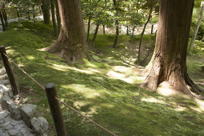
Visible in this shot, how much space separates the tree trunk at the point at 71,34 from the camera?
24.8 ft

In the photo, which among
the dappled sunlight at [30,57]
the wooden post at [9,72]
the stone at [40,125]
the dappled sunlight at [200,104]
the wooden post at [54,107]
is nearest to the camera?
the wooden post at [54,107]

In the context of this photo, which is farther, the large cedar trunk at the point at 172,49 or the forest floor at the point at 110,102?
the large cedar trunk at the point at 172,49

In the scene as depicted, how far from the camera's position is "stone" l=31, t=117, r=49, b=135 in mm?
3111

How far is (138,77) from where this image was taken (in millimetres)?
7086

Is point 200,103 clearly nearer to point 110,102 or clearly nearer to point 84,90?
point 110,102

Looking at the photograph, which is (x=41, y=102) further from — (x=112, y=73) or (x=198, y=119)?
(x=112, y=73)

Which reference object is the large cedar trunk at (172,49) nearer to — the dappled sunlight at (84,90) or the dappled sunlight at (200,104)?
the dappled sunlight at (200,104)

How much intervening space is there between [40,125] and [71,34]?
17.0 ft

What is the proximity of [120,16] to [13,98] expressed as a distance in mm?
10140

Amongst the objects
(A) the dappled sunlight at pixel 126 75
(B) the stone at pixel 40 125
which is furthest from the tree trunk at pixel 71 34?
(B) the stone at pixel 40 125

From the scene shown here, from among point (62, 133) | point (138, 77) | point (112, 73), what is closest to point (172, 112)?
point (138, 77)

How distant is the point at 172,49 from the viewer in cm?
582

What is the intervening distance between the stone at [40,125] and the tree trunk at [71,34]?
466 centimetres

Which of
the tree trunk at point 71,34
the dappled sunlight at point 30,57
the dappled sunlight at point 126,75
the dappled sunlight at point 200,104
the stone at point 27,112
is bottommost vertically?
→ the dappled sunlight at point 200,104
